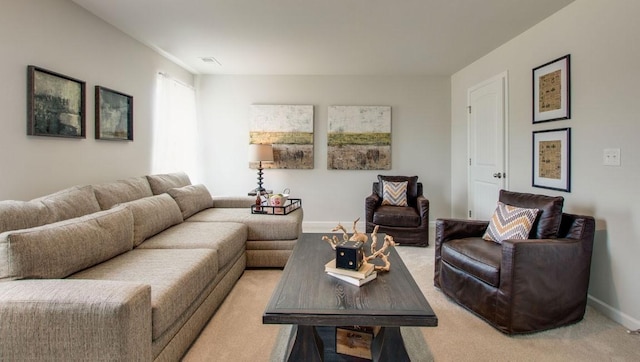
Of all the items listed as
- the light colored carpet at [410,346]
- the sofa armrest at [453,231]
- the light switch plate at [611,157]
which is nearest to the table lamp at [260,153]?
the sofa armrest at [453,231]

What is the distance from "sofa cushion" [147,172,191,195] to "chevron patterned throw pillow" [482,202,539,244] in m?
3.10

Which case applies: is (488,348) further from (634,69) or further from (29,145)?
(29,145)

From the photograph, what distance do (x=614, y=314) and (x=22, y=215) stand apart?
3846mm

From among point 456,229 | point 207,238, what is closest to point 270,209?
point 207,238

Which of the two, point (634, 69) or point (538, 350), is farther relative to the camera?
point (634, 69)

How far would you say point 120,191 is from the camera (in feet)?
8.98

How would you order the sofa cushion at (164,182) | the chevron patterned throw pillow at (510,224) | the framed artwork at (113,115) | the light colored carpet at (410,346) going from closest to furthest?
the light colored carpet at (410,346) < the chevron patterned throw pillow at (510,224) < the framed artwork at (113,115) < the sofa cushion at (164,182)

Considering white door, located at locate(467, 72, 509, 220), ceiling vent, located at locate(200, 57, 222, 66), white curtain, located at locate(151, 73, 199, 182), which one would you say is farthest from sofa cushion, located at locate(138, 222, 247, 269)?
white door, located at locate(467, 72, 509, 220)

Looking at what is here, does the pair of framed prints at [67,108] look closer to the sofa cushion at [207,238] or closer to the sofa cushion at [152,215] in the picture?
the sofa cushion at [152,215]

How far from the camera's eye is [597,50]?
241 centimetres

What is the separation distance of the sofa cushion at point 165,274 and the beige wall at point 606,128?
9.32 feet

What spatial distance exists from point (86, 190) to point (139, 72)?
178 cm

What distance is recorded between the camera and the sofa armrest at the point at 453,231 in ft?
8.73

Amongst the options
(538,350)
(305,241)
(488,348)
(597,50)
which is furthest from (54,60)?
(597,50)
